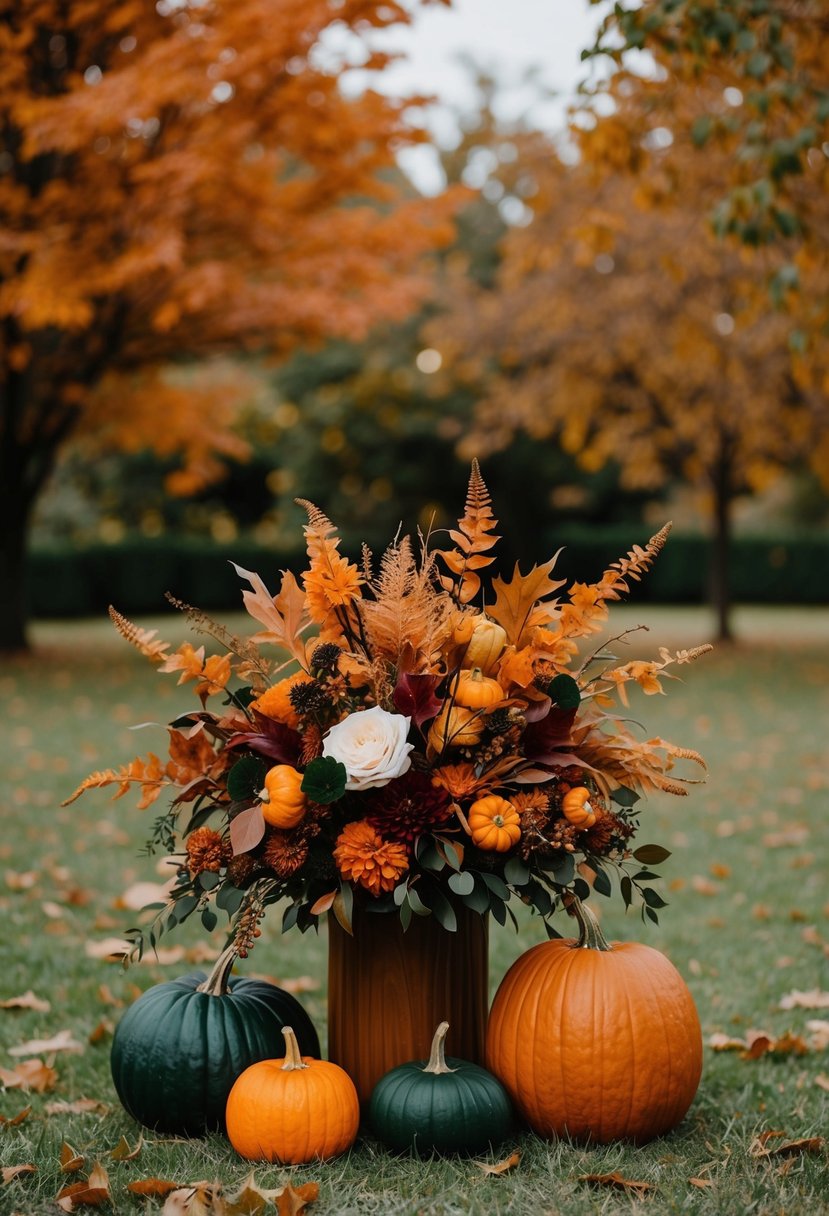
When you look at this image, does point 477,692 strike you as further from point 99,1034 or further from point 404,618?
point 99,1034

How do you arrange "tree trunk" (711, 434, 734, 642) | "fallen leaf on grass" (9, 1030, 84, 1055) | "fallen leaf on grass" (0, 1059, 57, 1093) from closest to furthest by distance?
"fallen leaf on grass" (0, 1059, 57, 1093)
"fallen leaf on grass" (9, 1030, 84, 1055)
"tree trunk" (711, 434, 734, 642)

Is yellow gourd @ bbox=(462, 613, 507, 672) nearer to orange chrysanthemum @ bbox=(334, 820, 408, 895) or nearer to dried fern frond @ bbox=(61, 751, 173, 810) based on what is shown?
orange chrysanthemum @ bbox=(334, 820, 408, 895)

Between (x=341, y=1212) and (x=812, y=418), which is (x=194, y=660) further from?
(x=812, y=418)

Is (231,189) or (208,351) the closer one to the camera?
(231,189)

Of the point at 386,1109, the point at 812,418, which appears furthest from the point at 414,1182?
the point at 812,418

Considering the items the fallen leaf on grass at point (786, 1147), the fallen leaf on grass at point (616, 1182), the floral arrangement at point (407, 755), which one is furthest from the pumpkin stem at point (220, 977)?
the fallen leaf on grass at point (786, 1147)

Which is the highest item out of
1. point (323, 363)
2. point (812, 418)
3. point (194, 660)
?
point (323, 363)

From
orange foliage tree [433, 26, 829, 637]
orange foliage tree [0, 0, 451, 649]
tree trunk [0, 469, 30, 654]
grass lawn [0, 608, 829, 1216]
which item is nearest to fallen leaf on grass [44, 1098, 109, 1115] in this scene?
grass lawn [0, 608, 829, 1216]

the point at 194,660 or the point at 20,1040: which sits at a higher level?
the point at 194,660

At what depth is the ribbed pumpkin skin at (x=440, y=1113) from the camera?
8.48 ft

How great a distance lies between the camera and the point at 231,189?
11.7 meters

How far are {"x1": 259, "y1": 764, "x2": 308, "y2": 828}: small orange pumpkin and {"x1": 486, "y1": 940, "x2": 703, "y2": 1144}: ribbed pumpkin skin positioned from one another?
710mm

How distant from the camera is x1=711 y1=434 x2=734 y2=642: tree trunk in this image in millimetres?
17516

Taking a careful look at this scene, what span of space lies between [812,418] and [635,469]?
3133 millimetres
